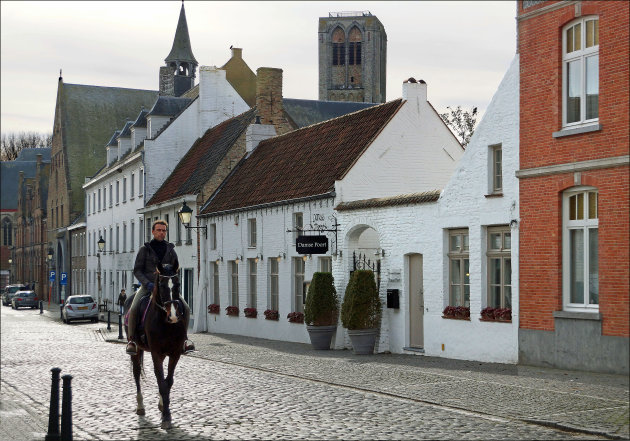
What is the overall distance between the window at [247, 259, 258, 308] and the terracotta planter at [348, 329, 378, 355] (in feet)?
31.8

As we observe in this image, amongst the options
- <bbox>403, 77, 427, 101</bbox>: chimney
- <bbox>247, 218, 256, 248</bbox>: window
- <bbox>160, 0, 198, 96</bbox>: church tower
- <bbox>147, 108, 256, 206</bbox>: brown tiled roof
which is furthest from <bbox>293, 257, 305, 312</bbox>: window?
<bbox>160, 0, 198, 96</bbox>: church tower

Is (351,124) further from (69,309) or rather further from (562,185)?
(69,309)

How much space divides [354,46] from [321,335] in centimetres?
7928

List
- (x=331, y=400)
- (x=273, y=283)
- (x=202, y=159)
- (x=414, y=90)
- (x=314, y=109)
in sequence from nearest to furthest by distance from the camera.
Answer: (x=331, y=400) < (x=414, y=90) < (x=273, y=283) < (x=202, y=159) < (x=314, y=109)

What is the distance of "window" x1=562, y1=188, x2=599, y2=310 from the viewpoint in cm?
1602

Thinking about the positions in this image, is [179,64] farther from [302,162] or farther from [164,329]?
[164,329]

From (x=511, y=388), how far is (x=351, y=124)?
51.6 ft

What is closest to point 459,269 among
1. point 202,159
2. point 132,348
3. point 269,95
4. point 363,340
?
point 363,340

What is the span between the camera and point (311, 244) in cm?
2477

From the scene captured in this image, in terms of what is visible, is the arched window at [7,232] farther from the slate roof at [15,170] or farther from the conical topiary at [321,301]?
the conical topiary at [321,301]

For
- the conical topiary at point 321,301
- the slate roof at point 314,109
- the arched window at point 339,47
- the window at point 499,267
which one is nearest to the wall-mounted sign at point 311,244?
the conical topiary at point 321,301

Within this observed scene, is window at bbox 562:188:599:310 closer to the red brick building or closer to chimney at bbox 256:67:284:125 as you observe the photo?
the red brick building

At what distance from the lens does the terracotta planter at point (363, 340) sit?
2258 centimetres

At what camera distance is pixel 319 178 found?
27344mm
